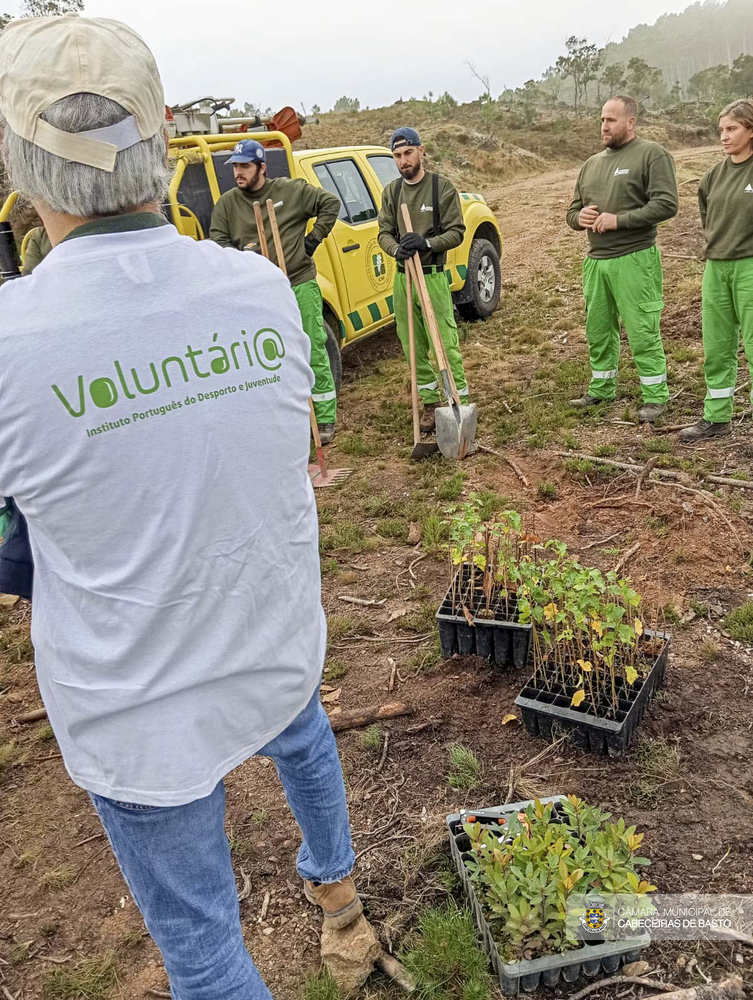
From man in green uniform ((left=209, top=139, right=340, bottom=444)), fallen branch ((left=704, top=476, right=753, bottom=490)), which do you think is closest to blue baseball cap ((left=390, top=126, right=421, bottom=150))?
man in green uniform ((left=209, top=139, right=340, bottom=444))

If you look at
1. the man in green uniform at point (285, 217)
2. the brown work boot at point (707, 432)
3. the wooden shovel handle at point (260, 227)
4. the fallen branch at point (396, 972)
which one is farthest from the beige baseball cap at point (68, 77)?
the brown work boot at point (707, 432)

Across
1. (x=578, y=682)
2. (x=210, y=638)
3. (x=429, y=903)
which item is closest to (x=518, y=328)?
(x=578, y=682)

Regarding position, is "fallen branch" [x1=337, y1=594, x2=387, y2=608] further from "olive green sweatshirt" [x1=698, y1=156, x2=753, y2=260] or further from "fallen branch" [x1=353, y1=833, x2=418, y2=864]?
"olive green sweatshirt" [x1=698, y1=156, x2=753, y2=260]

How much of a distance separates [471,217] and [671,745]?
22.6 ft

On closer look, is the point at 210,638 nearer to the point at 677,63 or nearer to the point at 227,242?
the point at 227,242

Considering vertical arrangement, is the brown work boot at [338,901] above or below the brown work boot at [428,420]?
above

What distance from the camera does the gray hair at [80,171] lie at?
119 cm

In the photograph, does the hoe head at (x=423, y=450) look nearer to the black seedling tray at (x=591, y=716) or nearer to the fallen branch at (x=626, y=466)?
the fallen branch at (x=626, y=466)

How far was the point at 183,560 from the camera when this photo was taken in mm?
1271

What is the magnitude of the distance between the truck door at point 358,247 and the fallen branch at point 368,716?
4.57 meters

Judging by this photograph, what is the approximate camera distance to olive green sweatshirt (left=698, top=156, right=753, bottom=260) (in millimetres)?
4840

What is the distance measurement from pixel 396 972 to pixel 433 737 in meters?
0.99

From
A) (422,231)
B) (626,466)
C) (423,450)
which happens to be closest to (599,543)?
(626,466)

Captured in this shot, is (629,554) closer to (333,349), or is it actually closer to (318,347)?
(318,347)
